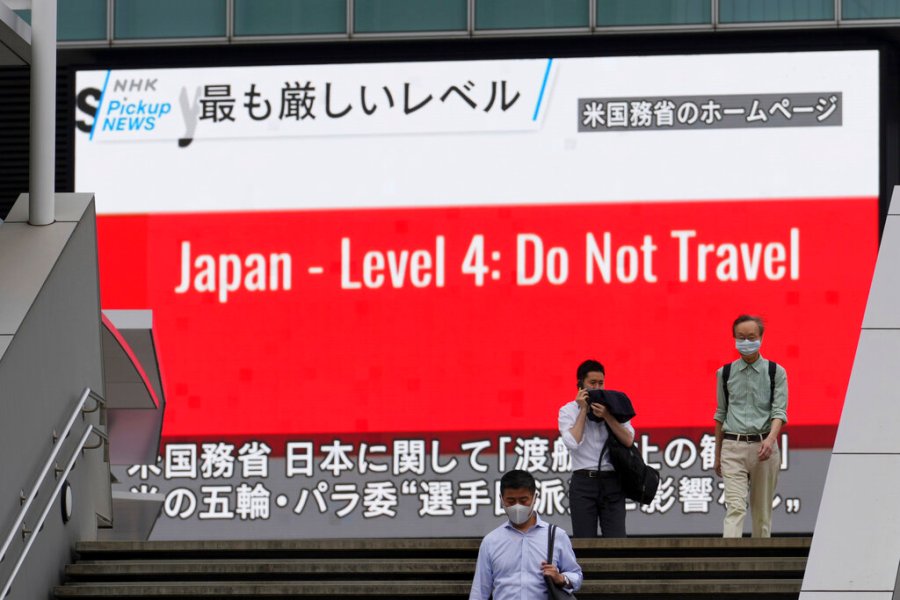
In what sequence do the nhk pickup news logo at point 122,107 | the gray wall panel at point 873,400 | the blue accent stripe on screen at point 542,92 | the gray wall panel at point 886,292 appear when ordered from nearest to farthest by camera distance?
the gray wall panel at point 873,400 → the gray wall panel at point 886,292 → the blue accent stripe on screen at point 542,92 → the nhk pickup news logo at point 122,107

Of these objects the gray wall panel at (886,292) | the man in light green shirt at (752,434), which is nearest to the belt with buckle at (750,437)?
the man in light green shirt at (752,434)

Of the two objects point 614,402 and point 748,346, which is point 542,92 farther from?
point 614,402

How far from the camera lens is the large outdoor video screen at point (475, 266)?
17188mm

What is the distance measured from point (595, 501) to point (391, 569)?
7.07 ft

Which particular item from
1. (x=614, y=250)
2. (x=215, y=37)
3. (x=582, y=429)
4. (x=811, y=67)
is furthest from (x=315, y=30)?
(x=582, y=429)

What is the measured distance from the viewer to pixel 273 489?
17469 millimetres

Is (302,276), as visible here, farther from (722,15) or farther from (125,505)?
(722,15)

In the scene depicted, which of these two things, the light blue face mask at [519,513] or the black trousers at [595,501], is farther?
the black trousers at [595,501]

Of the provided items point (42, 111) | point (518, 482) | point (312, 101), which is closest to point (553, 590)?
point (518, 482)

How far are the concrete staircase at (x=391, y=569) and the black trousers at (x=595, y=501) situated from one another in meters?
1.57

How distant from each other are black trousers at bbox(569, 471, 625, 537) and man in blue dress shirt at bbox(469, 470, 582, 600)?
274 cm

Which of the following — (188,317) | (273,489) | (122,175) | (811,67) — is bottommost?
(273,489)

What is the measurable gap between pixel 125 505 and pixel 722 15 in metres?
7.97

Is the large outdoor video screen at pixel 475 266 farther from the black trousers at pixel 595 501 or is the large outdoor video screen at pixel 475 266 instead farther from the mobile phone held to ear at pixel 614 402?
the mobile phone held to ear at pixel 614 402
